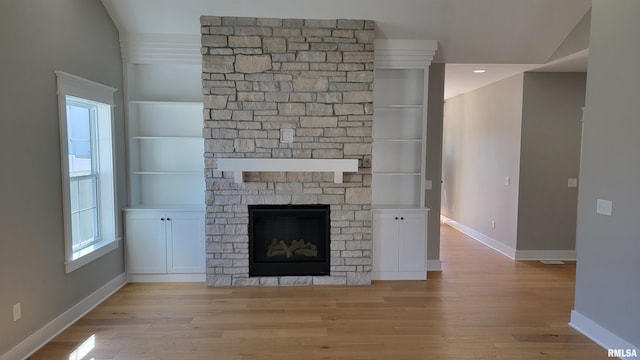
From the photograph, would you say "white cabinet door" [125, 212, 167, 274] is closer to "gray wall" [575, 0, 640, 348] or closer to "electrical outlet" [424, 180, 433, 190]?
"electrical outlet" [424, 180, 433, 190]

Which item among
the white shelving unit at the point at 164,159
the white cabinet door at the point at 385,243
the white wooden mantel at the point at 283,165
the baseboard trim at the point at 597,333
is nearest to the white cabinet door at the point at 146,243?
the white shelving unit at the point at 164,159

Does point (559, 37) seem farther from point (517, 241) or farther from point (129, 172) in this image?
point (129, 172)

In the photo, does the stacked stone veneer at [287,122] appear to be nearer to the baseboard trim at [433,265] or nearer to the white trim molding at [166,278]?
the white trim molding at [166,278]

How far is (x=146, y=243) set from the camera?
4.39m

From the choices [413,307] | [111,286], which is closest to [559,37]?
[413,307]

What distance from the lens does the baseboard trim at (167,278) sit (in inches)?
Result: 174

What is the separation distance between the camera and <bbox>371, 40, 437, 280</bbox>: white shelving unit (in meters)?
4.46

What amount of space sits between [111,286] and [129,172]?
4.17 ft

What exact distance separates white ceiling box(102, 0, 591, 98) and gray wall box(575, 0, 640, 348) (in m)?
1.11

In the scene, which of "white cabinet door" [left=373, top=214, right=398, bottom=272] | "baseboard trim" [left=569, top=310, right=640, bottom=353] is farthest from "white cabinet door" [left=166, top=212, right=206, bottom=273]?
"baseboard trim" [left=569, top=310, right=640, bottom=353]

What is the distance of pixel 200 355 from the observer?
2.87 m

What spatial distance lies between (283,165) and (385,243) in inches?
59.9

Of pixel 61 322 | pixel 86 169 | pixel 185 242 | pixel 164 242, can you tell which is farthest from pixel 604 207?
pixel 86 169

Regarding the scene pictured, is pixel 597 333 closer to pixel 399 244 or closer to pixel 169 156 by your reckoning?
pixel 399 244
